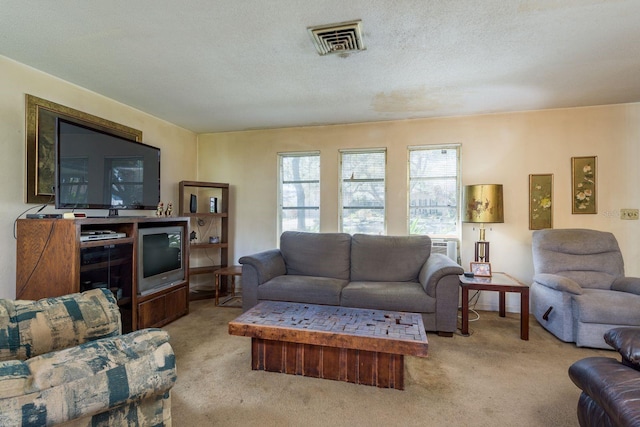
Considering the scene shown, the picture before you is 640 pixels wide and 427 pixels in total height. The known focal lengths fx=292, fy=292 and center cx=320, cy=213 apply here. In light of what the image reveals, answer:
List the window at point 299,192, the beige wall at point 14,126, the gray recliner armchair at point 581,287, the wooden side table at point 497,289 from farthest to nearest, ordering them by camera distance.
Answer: the window at point 299,192 → the wooden side table at point 497,289 → the gray recliner armchair at point 581,287 → the beige wall at point 14,126

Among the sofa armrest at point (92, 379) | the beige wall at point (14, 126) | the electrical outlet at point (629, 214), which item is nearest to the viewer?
the sofa armrest at point (92, 379)

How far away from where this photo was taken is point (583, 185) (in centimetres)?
333

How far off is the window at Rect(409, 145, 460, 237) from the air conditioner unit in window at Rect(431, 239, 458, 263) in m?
0.11

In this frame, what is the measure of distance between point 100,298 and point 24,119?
1.95 metres

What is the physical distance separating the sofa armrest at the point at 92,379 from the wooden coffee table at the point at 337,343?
897 millimetres

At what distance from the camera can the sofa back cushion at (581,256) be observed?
114 inches

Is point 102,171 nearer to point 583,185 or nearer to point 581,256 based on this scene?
point 581,256

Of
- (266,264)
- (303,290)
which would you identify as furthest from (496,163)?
(266,264)

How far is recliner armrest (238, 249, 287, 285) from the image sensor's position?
313 centimetres

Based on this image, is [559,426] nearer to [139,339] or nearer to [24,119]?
[139,339]

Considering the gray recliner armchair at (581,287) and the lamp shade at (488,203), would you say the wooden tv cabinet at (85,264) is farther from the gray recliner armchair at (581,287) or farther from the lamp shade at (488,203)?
the gray recliner armchair at (581,287)

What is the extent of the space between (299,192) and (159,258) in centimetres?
197

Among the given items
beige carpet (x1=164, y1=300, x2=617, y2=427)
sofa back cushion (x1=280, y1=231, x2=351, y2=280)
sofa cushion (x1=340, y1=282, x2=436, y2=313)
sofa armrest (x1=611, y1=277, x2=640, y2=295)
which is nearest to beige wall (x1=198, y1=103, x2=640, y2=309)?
sofa back cushion (x1=280, y1=231, x2=351, y2=280)

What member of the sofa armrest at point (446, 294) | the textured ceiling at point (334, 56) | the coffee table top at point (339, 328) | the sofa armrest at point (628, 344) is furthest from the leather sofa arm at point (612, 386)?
the textured ceiling at point (334, 56)
